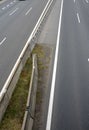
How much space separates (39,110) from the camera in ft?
47.6

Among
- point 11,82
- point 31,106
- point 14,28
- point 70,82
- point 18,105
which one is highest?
point 11,82

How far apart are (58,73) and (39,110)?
479cm

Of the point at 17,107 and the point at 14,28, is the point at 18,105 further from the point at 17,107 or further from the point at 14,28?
the point at 14,28

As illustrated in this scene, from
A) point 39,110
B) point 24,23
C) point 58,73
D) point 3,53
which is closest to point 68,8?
point 24,23

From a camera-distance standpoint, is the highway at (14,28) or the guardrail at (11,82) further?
the highway at (14,28)

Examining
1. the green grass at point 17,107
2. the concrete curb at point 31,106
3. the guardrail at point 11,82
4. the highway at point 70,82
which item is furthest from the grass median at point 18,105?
the highway at point 70,82

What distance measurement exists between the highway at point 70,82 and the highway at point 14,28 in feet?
11.0

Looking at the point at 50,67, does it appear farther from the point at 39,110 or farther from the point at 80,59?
the point at 39,110

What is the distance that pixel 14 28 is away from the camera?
30922 mm

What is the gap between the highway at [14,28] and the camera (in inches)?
821

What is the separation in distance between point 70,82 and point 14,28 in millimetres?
15219

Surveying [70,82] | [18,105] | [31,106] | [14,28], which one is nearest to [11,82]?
[18,105]

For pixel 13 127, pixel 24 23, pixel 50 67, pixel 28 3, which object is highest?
pixel 13 127

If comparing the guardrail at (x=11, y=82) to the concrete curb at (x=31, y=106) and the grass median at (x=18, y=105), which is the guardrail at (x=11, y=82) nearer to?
the grass median at (x=18, y=105)
